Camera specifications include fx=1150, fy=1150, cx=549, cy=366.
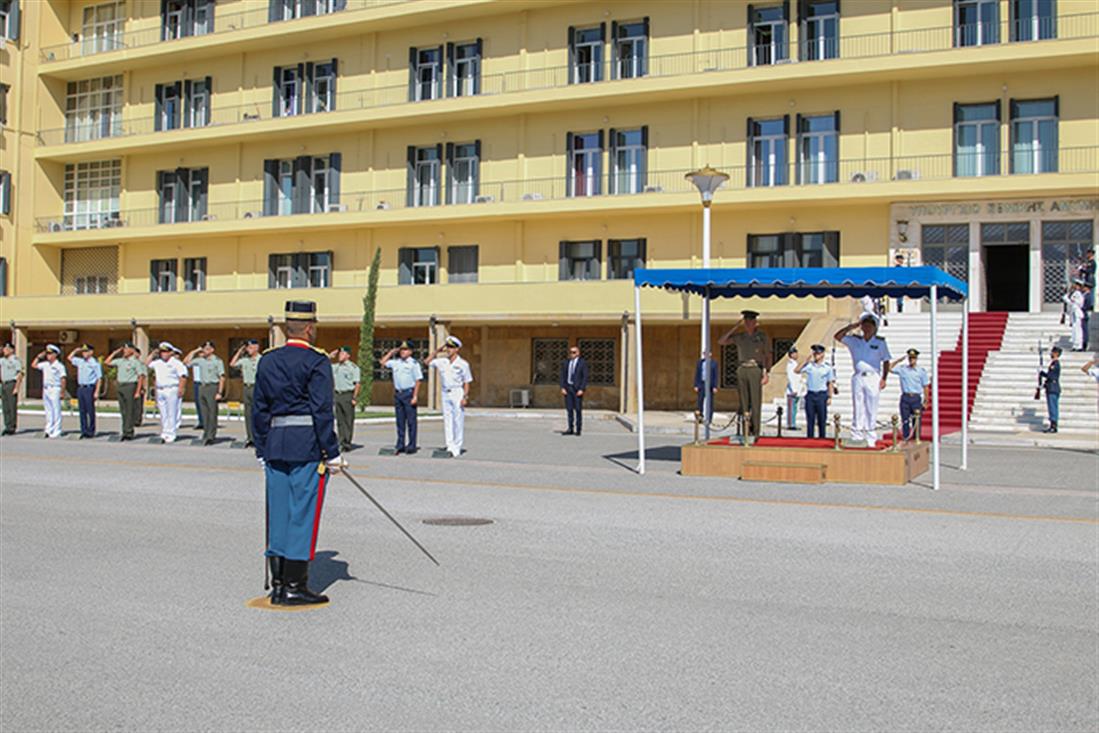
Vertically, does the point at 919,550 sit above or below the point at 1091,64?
below

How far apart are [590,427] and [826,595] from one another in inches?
834

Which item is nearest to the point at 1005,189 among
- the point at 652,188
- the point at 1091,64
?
the point at 1091,64

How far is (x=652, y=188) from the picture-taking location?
125ft

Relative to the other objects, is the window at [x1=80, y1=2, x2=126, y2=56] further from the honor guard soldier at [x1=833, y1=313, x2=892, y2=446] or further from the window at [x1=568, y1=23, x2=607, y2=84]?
the honor guard soldier at [x1=833, y1=313, x2=892, y2=446]

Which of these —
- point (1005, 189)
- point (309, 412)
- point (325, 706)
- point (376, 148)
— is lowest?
point (325, 706)

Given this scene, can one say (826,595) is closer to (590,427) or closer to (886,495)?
(886,495)

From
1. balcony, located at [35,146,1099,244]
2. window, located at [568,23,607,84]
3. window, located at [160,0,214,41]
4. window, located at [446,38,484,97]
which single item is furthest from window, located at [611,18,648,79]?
window, located at [160,0,214,41]

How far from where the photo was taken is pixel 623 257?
3934 cm

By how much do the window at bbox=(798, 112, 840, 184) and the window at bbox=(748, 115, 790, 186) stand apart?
1.78 feet

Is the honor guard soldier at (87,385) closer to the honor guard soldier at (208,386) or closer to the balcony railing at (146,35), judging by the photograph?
the honor guard soldier at (208,386)

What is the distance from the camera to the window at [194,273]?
154 ft

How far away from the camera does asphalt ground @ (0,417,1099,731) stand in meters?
5.57

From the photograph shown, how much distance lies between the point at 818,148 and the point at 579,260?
8.90 metres

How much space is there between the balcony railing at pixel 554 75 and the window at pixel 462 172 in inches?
76.1
